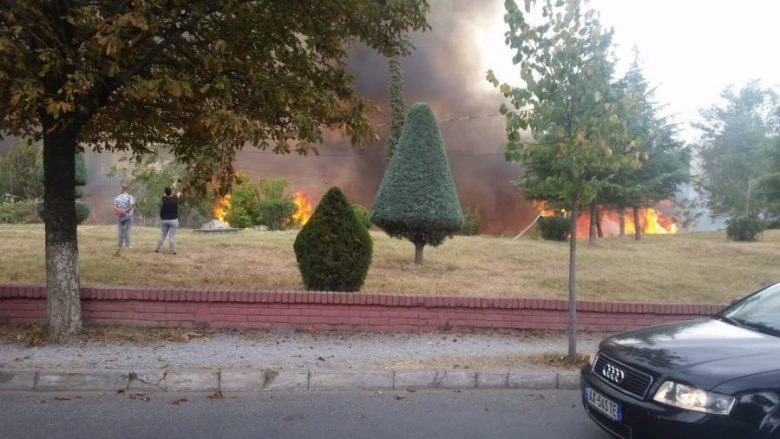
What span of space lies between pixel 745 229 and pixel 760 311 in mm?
19028

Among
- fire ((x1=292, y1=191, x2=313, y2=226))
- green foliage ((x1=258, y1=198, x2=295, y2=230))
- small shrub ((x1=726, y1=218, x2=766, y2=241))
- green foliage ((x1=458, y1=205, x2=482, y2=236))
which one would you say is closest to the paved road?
small shrub ((x1=726, y1=218, x2=766, y2=241))

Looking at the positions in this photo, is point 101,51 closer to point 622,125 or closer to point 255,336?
point 255,336

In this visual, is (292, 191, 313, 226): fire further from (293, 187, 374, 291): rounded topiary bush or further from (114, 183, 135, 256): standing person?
(293, 187, 374, 291): rounded topiary bush

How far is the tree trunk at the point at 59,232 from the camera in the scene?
704 cm

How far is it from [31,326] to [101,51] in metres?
3.65

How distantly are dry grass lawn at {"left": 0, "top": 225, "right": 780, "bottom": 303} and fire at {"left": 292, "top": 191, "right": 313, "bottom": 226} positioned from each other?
13404mm

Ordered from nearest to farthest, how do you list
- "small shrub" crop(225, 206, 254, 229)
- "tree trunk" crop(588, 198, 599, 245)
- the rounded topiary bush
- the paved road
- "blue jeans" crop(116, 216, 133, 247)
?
the paved road → the rounded topiary bush → "blue jeans" crop(116, 216, 133, 247) → "tree trunk" crop(588, 198, 599, 245) → "small shrub" crop(225, 206, 254, 229)

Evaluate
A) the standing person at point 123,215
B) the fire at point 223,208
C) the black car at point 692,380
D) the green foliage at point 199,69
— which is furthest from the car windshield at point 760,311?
the fire at point 223,208

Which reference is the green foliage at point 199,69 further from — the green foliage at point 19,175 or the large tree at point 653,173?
the green foliage at point 19,175

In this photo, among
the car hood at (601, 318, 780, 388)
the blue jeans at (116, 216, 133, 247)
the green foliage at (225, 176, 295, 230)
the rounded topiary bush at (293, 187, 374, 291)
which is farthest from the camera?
the green foliage at (225, 176, 295, 230)

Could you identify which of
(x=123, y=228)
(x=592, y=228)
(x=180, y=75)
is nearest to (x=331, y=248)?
(x=180, y=75)

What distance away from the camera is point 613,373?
4.22 meters

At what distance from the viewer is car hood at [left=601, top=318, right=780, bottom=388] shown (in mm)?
3637

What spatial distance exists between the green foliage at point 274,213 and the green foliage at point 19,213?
35.6 feet
